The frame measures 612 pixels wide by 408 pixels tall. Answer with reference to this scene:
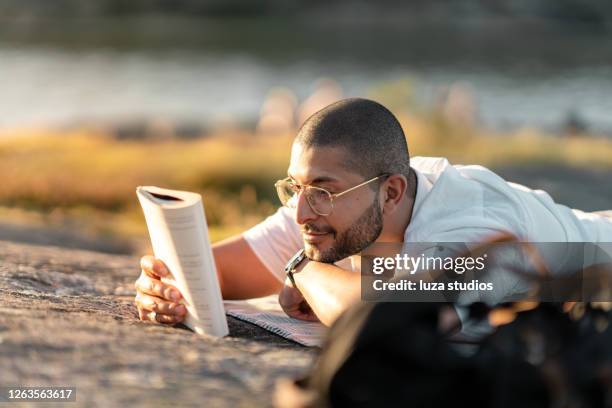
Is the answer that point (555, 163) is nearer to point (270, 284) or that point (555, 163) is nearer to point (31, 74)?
point (270, 284)

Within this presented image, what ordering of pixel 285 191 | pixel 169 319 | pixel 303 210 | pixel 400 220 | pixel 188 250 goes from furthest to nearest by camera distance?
1. pixel 285 191
2. pixel 400 220
3. pixel 303 210
4. pixel 169 319
5. pixel 188 250

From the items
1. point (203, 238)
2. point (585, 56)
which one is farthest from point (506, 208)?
point (585, 56)

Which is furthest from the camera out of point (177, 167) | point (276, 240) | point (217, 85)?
point (217, 85)

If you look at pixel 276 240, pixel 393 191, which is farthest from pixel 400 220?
pixel 276 240

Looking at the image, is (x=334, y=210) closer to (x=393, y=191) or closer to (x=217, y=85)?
(x=393, y=191)

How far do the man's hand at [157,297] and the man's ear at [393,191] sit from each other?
84 centimetres

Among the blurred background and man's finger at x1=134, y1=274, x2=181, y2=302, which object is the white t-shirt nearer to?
man's finger at x1=134, y1=274, x2=181, y2=302

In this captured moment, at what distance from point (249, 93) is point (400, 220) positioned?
26645 millimetres

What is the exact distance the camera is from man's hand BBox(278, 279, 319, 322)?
3.45m

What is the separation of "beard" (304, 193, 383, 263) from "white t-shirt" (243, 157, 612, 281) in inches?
5.4

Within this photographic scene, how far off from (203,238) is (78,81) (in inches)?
1188

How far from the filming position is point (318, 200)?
3.17 meters

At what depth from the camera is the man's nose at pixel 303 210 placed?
3.16 meters

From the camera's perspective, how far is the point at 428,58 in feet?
119
